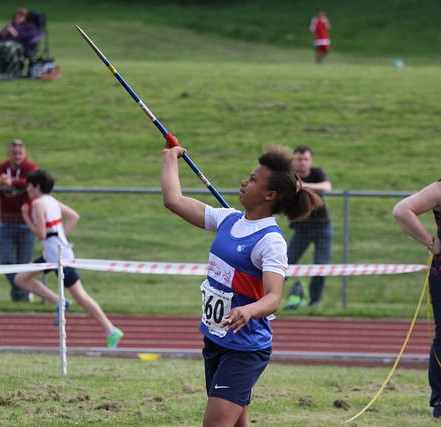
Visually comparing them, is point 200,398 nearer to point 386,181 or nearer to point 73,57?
point 386,181

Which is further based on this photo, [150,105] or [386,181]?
[150,105]

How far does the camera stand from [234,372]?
6121mm

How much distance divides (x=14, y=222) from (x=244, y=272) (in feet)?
30.0

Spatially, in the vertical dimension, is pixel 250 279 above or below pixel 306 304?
above

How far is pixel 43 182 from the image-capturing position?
40.1 ft

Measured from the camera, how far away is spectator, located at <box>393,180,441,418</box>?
779 centimetres

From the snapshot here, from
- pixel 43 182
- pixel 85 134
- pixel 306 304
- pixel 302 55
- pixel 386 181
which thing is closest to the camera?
pixel 43 182

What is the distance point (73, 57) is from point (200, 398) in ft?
96.5

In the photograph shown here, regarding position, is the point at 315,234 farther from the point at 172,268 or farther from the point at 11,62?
the point at 11,62

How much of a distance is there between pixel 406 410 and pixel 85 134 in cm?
1734

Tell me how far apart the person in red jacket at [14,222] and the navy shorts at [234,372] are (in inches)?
347

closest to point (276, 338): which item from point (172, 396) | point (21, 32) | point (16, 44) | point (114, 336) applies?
point (114, 336)

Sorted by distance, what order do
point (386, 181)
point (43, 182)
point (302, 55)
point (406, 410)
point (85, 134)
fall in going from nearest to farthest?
point (406, 410) → point (43, 182) → point (386, 181) → point (85, 134) → point (302, 55)

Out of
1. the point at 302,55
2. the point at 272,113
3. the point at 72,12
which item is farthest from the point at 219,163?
the point at 72,12
